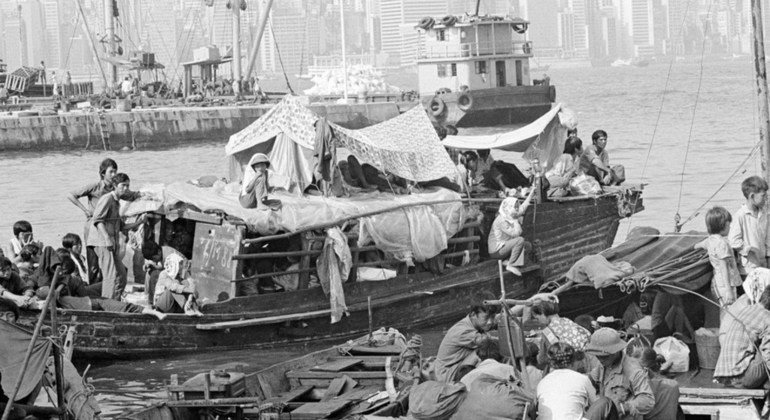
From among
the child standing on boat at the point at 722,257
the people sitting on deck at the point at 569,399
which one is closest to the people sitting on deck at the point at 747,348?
the people sitting on deck at the point at 569,399

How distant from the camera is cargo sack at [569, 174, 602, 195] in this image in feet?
59.6

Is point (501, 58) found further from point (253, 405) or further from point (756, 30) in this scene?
point (253, 405)

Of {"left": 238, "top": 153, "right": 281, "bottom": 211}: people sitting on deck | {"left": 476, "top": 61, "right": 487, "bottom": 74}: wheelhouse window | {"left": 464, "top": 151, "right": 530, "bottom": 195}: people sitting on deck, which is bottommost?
{"left": 464, "top": 151, "right": 530, "bottom": 195}: people sitting on deck

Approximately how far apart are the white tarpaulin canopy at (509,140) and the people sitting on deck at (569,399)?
365 inches

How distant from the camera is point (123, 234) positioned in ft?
52.7

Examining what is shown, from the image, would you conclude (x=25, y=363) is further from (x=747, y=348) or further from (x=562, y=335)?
(x=747, y=348)

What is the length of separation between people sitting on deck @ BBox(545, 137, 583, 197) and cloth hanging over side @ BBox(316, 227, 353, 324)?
12.1 feet

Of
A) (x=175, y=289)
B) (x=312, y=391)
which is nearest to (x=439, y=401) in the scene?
(x=312, y=391)

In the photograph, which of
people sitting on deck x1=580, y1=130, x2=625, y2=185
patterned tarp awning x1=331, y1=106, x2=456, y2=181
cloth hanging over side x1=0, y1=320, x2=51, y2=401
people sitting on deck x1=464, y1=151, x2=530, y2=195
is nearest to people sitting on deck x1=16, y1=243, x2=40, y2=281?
patterned tarp awning x1=331, y1=106, x2=456, y2=181

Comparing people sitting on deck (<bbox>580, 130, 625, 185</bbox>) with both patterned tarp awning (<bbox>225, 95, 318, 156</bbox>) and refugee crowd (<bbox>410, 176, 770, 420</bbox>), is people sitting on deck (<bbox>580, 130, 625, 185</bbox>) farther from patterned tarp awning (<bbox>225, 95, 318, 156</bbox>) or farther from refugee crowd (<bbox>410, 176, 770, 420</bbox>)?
refugee crowd (<bbox>410, 176, 770, 420</bbox>)

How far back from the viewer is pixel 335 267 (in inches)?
607

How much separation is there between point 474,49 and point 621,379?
44604 mm

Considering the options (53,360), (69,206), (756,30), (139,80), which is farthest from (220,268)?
(139,80)

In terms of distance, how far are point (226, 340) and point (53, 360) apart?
212 inches
